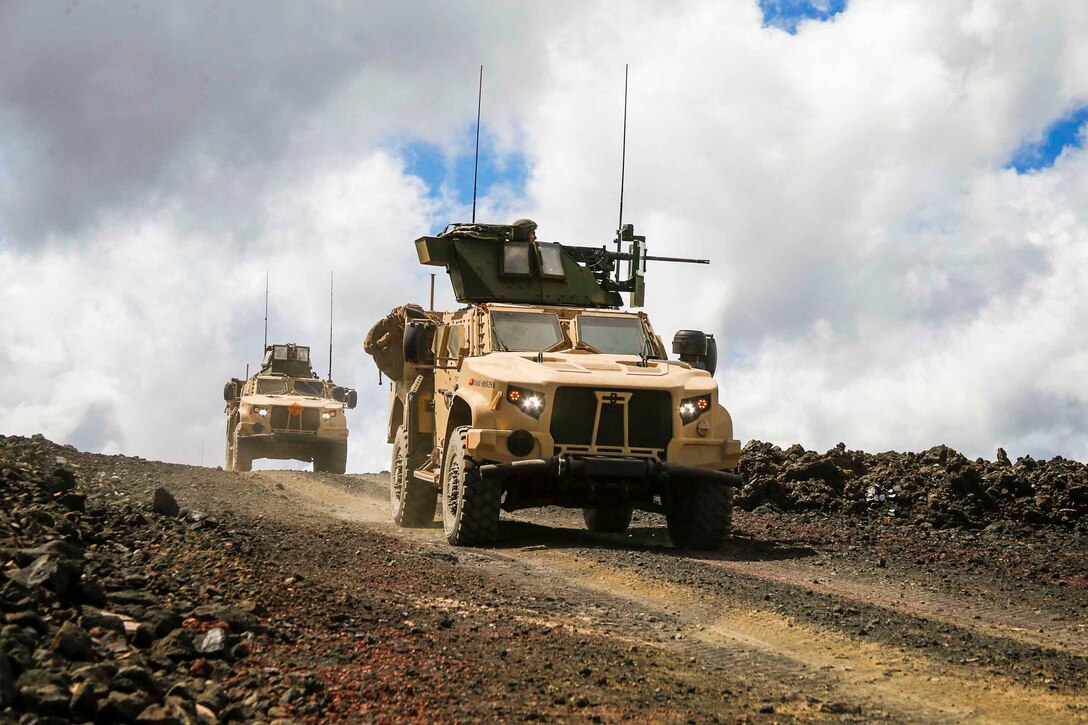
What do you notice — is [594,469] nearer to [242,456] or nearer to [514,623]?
[514,623]

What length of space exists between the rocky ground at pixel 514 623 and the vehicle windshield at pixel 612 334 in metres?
2.02

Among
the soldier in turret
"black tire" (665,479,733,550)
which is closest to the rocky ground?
"black tire" (665,479,733,550)

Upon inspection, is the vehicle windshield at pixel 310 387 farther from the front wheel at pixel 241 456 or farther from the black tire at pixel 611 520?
the black tire at pixel 611 520

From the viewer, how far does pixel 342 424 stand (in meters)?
25.6

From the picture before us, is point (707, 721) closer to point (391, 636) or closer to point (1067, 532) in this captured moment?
point (391, 636)

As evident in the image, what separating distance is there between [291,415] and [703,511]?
1486cm

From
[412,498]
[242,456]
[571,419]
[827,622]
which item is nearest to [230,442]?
[242,456]

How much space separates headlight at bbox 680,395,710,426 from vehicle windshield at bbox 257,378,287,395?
1577cm

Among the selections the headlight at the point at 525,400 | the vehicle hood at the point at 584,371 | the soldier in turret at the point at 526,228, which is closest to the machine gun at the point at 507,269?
the soldier in turret at the point at 526,228

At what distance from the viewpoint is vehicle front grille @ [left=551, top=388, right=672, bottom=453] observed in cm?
1135

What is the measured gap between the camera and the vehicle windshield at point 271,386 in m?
25.8

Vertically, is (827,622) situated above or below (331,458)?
below

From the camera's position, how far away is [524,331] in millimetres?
12758

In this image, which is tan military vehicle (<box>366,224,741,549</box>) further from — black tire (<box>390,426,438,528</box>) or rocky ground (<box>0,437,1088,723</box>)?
rocky ground (<box>0,437,1088,723</box>)
